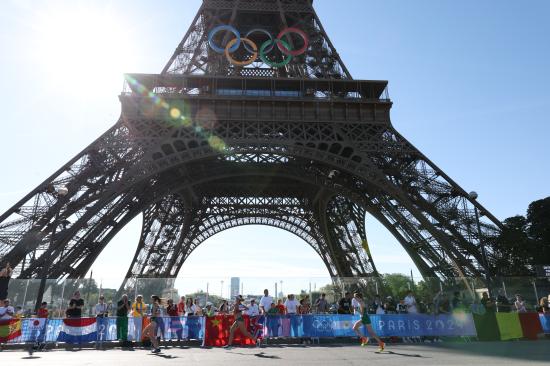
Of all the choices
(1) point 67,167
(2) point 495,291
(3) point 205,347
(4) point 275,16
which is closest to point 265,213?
(4) point 275,16

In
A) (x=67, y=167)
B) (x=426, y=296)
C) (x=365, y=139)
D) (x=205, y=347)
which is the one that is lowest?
(x=205, y=347)

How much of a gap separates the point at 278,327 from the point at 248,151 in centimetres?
1179

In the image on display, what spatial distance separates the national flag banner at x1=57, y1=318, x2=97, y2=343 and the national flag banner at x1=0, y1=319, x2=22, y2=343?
150 centimetres

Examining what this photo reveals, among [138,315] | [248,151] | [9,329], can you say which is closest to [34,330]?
[9,329]

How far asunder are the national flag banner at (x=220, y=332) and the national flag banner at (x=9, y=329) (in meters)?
6.52

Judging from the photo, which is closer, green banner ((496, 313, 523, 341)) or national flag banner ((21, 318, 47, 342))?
national flag banner ((21, 318, 47, 342))

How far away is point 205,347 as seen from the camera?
42.9 ft

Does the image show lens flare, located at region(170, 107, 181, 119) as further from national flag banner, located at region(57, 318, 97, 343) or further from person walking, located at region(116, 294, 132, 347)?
national flag banner, located at region(57, 318, 97, 343)

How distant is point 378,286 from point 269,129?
1128 centimetres

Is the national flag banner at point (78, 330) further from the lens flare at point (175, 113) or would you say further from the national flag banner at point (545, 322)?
the national flag banner at point (545, 322)

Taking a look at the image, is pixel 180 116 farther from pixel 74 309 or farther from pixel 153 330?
pixel 153 330

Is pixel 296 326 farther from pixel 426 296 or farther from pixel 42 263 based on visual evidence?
pixel 42 263

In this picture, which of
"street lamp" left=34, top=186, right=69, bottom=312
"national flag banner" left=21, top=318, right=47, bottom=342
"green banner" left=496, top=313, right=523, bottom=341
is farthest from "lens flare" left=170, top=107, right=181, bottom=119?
"green banner" left=496, top=313, right=523, bottom=341

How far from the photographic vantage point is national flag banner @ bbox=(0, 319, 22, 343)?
13.8 m
